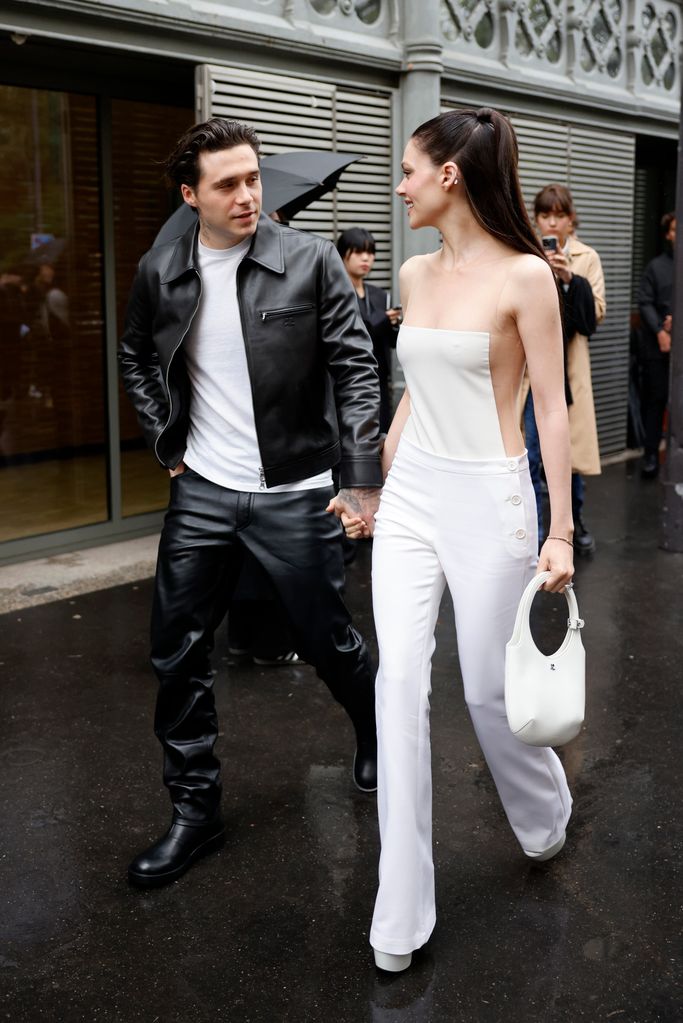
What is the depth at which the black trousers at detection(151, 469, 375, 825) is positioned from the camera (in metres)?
3.66

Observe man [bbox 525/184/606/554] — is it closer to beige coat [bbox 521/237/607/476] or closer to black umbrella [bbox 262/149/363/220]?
beige coat [bbox 521/237/607/476]

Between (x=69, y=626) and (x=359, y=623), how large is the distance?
148 centimetres

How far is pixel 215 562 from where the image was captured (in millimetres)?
3715

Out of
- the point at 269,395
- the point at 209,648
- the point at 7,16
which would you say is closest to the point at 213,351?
the point at 269,395

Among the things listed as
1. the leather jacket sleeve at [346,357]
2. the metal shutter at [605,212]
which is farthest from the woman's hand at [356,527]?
the metal shutter at [605,212]

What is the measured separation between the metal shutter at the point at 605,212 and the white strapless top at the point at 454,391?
7.62m

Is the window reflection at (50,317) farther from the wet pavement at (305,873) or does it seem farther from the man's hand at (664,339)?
the man's hand at (664,339)

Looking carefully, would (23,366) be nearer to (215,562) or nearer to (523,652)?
(215,562)

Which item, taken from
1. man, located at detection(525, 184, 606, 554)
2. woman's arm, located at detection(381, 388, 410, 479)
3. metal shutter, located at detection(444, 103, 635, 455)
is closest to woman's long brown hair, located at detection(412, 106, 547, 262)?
woman's arm, located at detection(381, 388, 410, 479)

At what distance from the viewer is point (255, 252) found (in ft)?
11.9

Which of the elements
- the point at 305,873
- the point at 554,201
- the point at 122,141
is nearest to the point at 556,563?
the point at 305,873

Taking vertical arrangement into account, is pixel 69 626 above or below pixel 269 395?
below

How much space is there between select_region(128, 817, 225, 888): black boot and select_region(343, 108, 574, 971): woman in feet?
2.52

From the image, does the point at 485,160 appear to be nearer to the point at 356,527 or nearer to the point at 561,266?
the point at 356,527
